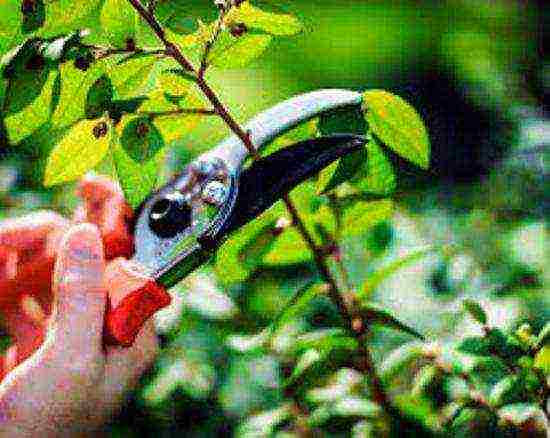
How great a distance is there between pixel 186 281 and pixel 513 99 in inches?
27.0

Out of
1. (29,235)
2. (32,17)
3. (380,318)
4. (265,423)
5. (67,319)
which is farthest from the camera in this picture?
(265,423)

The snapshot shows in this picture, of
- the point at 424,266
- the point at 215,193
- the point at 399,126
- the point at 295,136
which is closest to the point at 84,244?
the point at 215,193

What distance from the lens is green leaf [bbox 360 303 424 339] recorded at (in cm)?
122

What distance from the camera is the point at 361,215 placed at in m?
1.26

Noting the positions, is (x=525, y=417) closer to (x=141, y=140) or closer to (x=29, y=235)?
(x=141, y=140)

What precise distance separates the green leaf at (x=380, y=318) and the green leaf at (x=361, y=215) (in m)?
0.09

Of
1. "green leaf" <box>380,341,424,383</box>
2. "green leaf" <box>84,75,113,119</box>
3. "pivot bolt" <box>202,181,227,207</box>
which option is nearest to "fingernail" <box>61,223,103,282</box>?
"pivot bolt" <box>202,181,227,207</box>

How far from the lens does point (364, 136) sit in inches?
41.8

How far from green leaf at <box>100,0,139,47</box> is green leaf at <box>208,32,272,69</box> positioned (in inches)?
3.8

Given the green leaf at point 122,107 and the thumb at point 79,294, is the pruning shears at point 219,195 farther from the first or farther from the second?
the green leaf at point 122,107

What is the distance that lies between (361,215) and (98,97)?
0.40 metres

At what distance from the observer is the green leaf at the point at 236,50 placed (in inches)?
40.6

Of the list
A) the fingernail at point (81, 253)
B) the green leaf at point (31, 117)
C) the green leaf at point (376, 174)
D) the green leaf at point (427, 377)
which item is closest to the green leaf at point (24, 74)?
the green leaf at point (31, 117)

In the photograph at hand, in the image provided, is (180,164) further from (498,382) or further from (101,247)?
(498,382)
